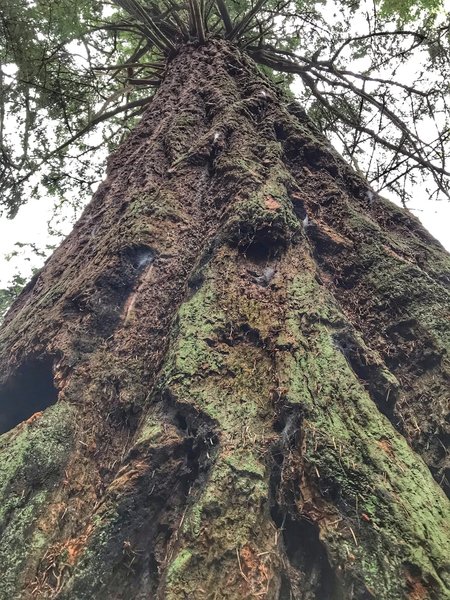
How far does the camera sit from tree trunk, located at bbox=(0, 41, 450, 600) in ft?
4.76

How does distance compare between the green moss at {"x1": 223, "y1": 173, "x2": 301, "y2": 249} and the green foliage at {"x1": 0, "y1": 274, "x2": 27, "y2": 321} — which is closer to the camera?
the green moss at {"x1": 223, "y1": 173, "x2": 301, "y2": 249}

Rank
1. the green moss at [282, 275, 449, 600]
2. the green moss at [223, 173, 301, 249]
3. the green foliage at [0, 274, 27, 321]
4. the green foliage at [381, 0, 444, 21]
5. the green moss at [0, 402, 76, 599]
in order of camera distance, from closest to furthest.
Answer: the green moss at [282, 275, 449, 600], the green moss at [0, 402, 76, 599], the green moss at [223, 173, 301, 249], the green foliage at [381, 0, 444, 21], the green foliage at [0, 274, 27, 321]

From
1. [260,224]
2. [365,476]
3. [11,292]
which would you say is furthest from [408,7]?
[11,292]

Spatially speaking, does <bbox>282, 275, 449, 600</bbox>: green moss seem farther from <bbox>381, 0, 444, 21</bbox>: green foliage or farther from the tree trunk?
<bbox>381, 0, 444, 21</bbox>: green foliage

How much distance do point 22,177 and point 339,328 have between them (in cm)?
447

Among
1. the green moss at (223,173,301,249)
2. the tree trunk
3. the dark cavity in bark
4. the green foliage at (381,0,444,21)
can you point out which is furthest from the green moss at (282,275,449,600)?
the green foliage at (381,0,444,21)

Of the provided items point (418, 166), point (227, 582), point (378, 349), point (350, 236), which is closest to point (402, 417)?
point (378, 349)

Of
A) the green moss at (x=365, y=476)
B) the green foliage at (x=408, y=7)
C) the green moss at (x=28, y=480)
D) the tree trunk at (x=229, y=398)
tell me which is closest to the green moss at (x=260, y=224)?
the tree trunk at (x=229, y=398)

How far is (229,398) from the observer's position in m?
1.81

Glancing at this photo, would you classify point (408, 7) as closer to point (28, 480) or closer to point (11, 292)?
point (28, 480)

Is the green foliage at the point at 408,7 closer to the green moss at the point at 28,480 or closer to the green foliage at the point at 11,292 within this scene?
the green moss at the point at 28,480

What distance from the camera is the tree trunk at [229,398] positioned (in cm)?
145

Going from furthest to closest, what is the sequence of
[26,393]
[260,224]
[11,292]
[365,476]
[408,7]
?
[11,292]
[408,7]
[26,393]
[260,224]
[365,476]

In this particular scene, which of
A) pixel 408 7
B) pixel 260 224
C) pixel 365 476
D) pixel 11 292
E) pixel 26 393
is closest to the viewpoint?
pixel 365 476
